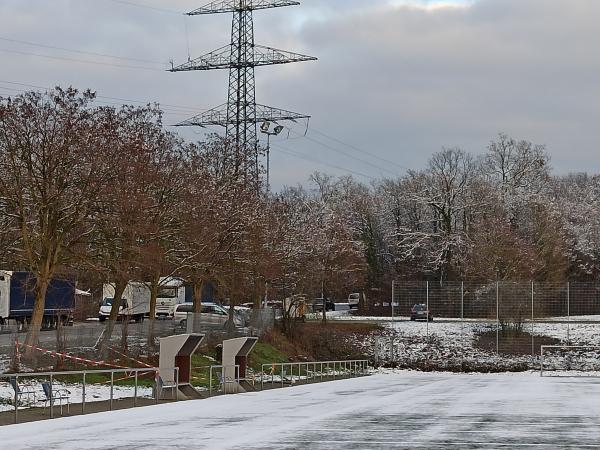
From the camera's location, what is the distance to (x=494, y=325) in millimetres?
61812

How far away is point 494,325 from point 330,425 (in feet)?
148

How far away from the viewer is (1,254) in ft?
111

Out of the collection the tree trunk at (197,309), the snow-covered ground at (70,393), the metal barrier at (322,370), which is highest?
the tree trunk at (197,309)

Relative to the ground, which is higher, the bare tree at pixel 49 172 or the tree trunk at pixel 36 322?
the bare tree at pixel 49 172

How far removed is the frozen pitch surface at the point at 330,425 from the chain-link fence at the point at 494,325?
32755 millimetres

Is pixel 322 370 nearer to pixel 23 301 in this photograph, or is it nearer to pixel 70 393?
pixel 23 301

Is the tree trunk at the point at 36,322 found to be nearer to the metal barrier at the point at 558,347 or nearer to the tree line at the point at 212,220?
the tree line at the point at 212,220

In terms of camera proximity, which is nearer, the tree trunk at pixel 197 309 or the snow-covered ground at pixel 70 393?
the snow-covered ground at pixel 70 393

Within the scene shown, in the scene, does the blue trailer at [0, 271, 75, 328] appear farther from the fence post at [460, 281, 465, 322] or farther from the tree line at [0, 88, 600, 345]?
the fence post at [460, 281, 465, 322]

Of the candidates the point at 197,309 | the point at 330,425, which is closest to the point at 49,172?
the point at 330,425

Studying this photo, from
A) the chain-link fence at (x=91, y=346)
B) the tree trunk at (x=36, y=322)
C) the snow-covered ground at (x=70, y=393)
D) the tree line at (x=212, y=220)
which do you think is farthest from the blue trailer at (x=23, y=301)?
the snow-covered ground at (x=70, y=393)

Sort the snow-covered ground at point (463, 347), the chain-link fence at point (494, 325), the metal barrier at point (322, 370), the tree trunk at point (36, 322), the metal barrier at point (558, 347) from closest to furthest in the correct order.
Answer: the tree trunk at point (36, 322) → the metal barrier at point (322, 370) → the metal barrier at point (558, 347) → the snow-covered ground at point (463, 347) → the chain-link fence at point (494, 325)

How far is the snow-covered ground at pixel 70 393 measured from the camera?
2441cm

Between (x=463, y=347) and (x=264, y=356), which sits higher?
(x=463, y=347)
